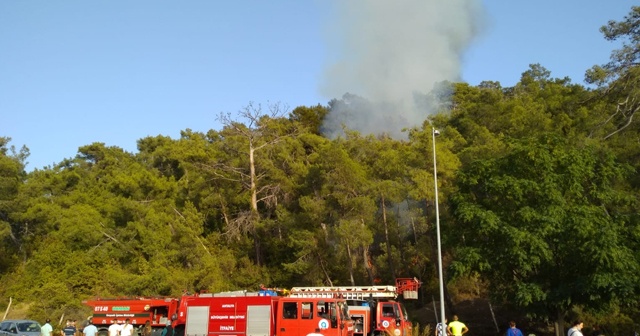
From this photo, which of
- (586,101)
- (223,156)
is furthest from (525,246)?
(223,156)

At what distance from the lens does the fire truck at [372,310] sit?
26734 millimetres

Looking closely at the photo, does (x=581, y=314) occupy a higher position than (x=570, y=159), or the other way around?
(x=570, y=159)

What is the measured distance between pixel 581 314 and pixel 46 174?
181 ft

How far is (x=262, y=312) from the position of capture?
23500 millimetres

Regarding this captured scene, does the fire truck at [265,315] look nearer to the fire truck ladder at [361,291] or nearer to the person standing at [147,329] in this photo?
the fire truck ladder at [361,291]

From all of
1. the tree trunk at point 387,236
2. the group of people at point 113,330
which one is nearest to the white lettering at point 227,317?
the group of people at point 113,330

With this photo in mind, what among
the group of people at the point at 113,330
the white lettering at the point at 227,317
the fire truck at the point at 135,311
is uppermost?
the fire truck at the point at 135,311

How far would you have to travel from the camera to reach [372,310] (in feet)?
89.4

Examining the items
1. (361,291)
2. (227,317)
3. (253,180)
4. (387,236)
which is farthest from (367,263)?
(227,317)

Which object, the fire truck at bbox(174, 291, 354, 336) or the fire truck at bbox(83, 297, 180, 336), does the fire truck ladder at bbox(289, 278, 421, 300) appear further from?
the fire truck at bbox(83, 297, 180, 336)

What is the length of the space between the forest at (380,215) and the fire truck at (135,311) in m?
10.8

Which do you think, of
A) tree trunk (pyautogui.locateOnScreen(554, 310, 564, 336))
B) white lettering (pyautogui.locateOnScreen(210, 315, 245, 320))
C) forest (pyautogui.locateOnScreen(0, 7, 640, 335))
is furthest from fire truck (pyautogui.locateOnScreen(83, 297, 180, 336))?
tree trunk (pyautogui.locateOnScreen(554, 310, 564, 336))

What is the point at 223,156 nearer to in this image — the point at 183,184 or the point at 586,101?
the point at 183,184

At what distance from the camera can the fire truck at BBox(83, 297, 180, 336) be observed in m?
32.2
